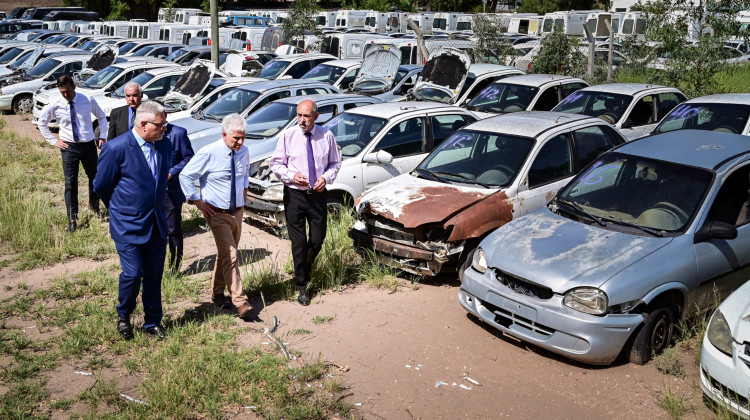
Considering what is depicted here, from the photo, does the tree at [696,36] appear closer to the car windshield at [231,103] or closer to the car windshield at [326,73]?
the car windshield at [326,73]

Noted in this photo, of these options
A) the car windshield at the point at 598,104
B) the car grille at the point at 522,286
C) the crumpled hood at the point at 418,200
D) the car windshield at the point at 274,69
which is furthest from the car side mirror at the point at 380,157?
the car windshield at the point at 274,69

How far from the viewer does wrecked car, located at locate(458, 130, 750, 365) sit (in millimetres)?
5262

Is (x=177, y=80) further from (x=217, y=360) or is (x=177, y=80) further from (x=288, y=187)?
(x=217, y=360)

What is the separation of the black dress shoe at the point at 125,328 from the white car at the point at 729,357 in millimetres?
4437

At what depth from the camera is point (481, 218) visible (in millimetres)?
6965

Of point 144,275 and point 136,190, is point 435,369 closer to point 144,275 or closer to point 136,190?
point 144,275

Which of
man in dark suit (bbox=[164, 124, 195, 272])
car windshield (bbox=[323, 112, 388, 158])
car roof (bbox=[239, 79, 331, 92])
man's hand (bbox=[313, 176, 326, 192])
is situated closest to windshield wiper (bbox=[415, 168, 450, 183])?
car windshield (bbox=[323, 112, 388, 158])

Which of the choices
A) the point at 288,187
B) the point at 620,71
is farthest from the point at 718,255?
the point at 620,71

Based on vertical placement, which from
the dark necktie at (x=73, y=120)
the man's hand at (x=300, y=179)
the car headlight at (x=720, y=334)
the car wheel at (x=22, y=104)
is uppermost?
the dark necktie at (x=73, y=120)

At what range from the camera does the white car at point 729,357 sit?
4363mm

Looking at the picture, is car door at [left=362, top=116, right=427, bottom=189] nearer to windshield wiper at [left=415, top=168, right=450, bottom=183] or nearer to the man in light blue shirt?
windshield wiper at [left=415, top=168, right=450, bottom=183]

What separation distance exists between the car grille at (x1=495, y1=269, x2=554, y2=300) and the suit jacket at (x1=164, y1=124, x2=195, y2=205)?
3416 mm

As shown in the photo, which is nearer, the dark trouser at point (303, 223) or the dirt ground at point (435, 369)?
the dirt ground at point (435, 369)

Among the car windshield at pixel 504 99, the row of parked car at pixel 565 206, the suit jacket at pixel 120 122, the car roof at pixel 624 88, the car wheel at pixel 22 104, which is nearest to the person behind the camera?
the row of parked car at pixel 565 206
